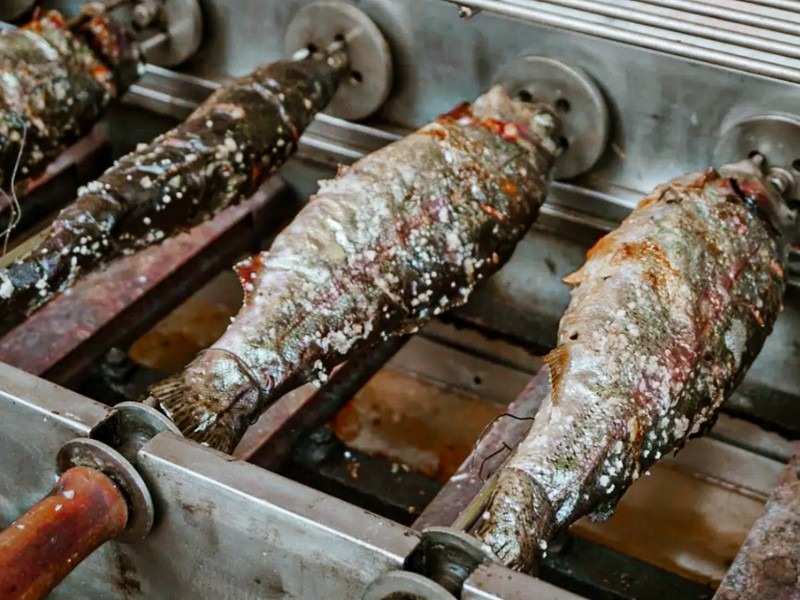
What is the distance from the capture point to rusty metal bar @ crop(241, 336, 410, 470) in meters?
1.93

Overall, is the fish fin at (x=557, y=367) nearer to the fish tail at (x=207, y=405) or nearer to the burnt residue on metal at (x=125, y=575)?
the fish tail at (x=207, y=405)

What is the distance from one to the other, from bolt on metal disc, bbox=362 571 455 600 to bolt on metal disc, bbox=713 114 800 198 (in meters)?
1.04

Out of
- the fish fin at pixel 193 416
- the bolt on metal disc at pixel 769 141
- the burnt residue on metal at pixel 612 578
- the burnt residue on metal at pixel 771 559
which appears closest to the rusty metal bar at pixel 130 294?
the fish fin at pixel 193 416

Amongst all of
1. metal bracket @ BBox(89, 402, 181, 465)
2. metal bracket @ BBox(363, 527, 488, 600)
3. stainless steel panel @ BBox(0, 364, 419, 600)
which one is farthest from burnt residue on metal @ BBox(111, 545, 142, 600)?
metal bracket @ BBox(363, 527, 488, 600)

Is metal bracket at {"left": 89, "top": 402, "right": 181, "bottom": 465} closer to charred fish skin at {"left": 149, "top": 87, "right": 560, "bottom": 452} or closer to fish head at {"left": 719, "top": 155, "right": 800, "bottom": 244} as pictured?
charred fish skin at {"left": 149, "top": 87, "right": 560, "bottom": 452}

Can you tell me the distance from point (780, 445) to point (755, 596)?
2.34ft

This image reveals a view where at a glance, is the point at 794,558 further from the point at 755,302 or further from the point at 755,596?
the point at 755,302

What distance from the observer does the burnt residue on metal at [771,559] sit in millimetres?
1447

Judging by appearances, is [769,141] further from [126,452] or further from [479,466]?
[126,452]

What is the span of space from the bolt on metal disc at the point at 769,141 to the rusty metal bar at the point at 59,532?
1.14 meters

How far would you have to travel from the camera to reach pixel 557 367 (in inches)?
61.3

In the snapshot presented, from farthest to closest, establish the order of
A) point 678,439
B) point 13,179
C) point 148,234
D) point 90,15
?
point 90,15
point 13,179
point 148,234
point 678,439

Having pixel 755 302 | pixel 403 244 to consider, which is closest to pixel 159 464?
pixel 403 244

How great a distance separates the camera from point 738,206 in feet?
5.72
